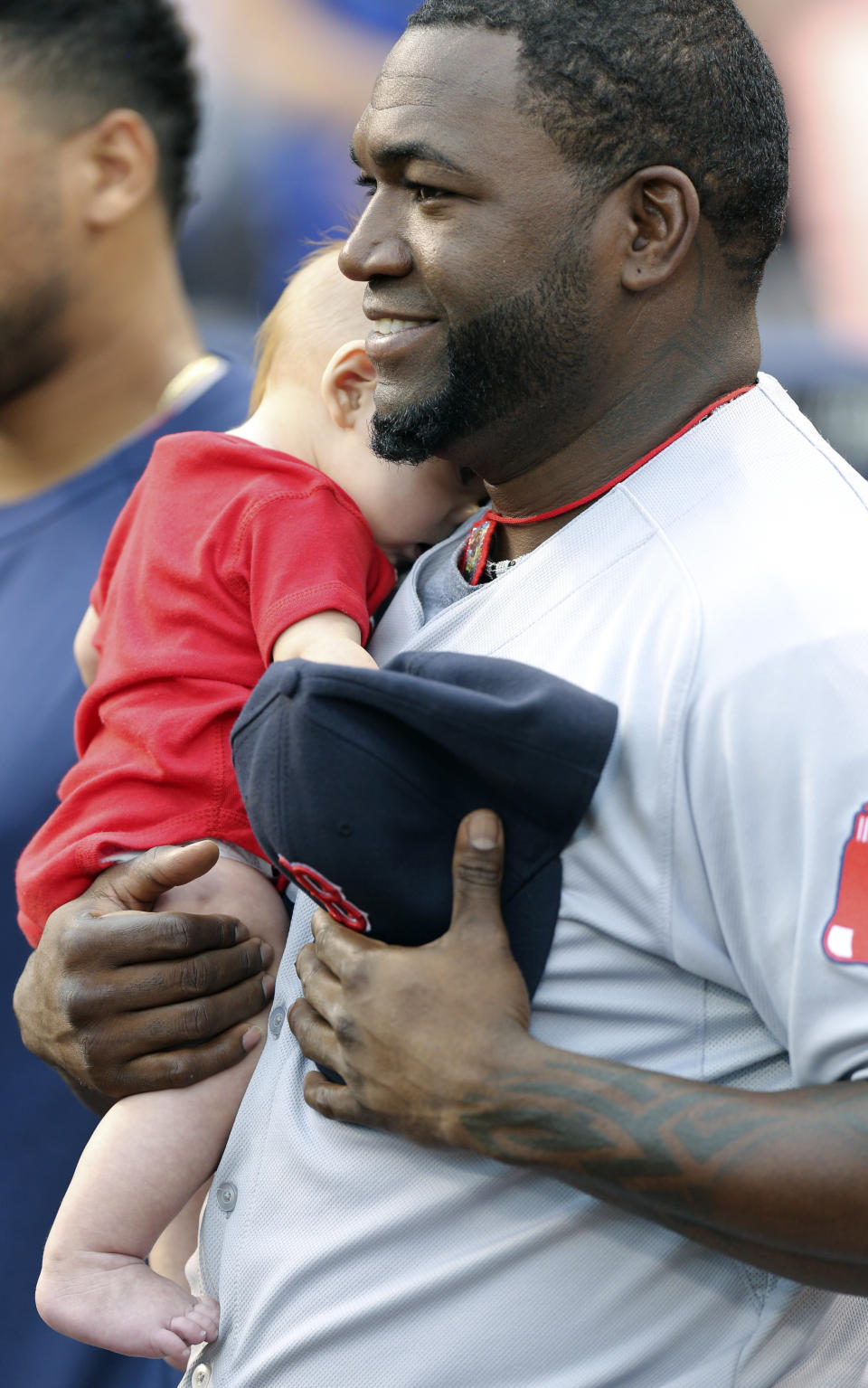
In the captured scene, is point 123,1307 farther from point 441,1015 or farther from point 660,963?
point 660,963

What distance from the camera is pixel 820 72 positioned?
5512 millimetres

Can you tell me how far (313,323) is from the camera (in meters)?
2.27

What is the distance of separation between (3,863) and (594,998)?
162cm

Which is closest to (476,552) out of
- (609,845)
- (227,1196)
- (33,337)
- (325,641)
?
(325,641)

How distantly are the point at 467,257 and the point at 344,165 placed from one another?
13.8ft

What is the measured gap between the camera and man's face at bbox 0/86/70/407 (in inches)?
116

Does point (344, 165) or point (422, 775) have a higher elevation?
point (344, 165)

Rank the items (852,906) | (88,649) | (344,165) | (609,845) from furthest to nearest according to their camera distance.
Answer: (344,165)
(88,649)
(609,845)
(852,906)

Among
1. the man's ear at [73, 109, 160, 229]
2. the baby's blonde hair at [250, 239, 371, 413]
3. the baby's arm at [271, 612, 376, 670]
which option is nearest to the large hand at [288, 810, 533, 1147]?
the baby's arm at [271, 612, 376, 670]

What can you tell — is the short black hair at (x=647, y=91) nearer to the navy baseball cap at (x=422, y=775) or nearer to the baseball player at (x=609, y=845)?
the baseball player at (x=609, y=845)

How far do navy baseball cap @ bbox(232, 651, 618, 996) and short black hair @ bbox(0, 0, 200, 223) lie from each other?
209 cm

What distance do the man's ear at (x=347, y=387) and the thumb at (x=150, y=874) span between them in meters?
0.71

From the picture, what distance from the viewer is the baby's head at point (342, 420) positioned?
2139 mm

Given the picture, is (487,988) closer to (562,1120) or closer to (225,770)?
(562,1120)
